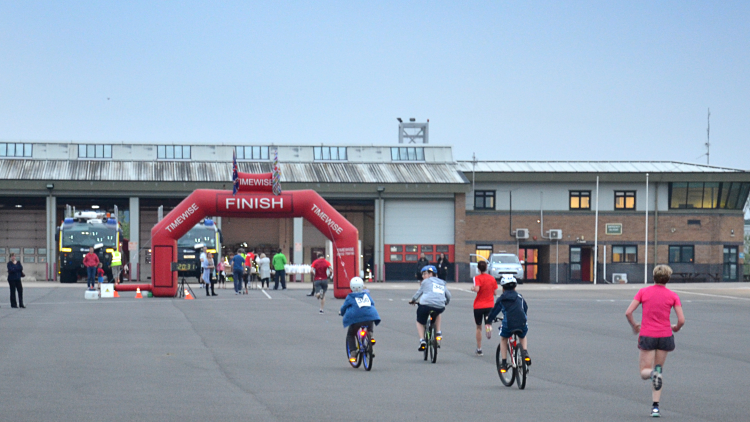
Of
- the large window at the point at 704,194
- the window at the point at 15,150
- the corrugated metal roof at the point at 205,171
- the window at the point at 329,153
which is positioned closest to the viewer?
the corrugated metal roof at the point at 205,171

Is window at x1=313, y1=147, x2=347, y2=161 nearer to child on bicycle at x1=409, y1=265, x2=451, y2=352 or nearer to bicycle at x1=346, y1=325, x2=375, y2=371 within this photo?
child on bicycle at x1=409, y1=265, x2=451, y2=352

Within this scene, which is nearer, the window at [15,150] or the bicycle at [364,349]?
the bicycle at [364,349]

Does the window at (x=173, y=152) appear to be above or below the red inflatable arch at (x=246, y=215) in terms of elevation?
above

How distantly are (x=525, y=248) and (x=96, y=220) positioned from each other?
24315mm

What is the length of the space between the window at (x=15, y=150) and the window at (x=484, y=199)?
25146mm

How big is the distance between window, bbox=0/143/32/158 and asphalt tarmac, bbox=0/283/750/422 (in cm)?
3006

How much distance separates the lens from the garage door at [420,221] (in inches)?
2085

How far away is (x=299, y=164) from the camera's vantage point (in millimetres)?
55125

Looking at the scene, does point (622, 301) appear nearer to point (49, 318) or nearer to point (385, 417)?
point (49, 318)

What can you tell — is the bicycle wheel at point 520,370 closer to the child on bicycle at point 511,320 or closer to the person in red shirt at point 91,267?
the child on bicycle at point 511,320

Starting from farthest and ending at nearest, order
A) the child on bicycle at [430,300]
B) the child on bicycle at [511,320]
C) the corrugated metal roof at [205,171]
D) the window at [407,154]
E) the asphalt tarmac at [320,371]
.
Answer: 1. the window at [407,154]
2. the corrugated metal roof at [205,171]
3. the child on bicycle at [430,300]
4. the child on bicycle at [511,320]
5. the asphalt tarmac at [320,371]

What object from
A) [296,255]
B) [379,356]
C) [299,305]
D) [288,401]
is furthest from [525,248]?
[288,401]

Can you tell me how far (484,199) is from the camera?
5559cm

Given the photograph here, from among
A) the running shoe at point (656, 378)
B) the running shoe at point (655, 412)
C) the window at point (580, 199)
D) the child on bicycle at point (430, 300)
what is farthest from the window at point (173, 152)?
the running shoe at point (655, 412)
